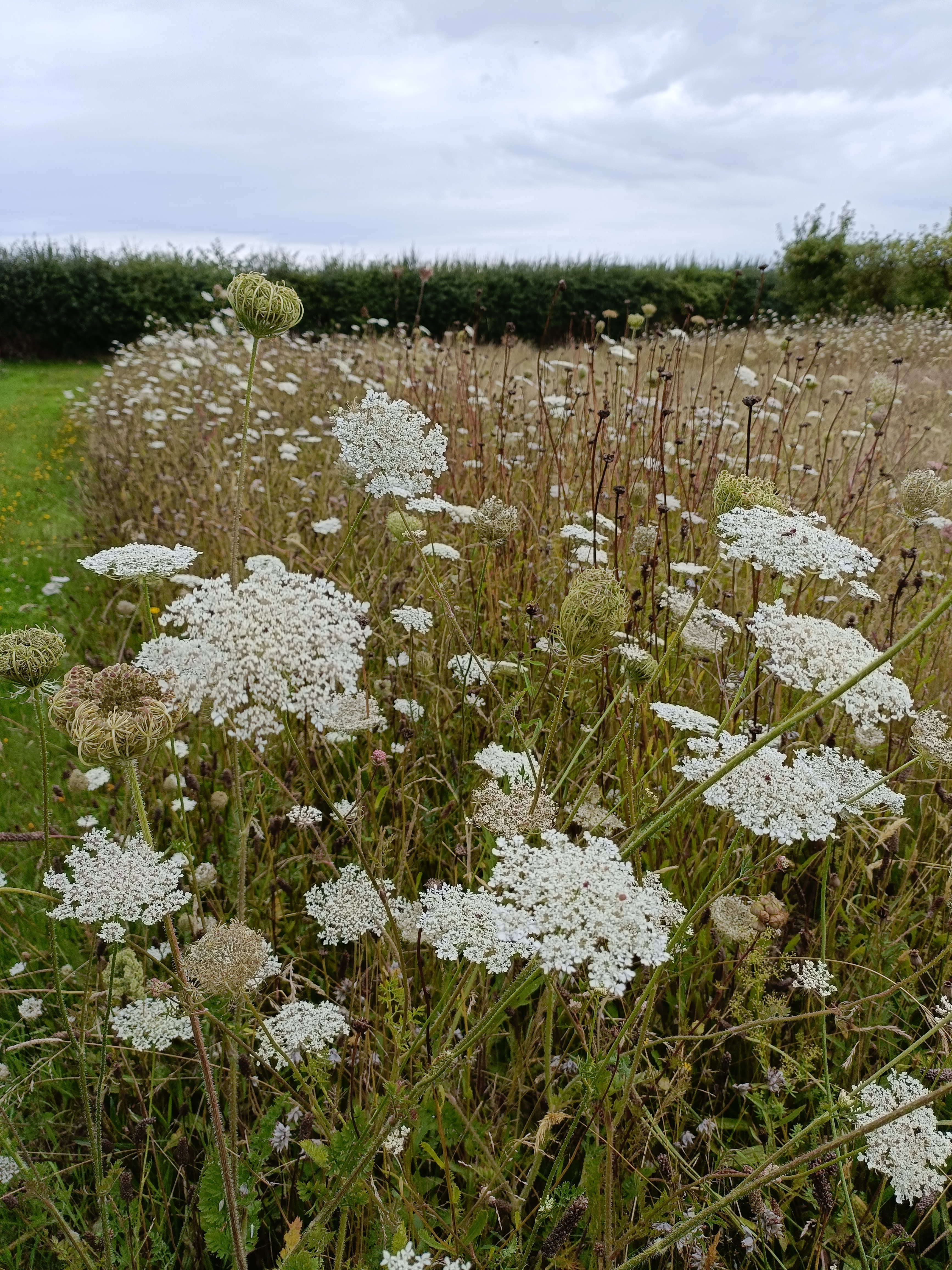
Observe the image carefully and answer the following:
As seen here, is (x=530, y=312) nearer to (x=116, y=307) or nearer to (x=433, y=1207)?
(x=116, y=307)

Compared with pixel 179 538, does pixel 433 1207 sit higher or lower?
lower

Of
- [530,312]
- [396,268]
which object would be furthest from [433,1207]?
[530,312]

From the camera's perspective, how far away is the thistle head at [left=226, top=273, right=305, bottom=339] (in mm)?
1618

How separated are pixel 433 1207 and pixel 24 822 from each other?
2.64 metres

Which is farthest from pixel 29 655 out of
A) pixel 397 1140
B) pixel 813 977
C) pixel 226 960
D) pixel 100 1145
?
pixel 813 977

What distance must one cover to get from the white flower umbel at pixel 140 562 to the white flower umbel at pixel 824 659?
121 centimetres

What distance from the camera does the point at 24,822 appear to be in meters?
3.42

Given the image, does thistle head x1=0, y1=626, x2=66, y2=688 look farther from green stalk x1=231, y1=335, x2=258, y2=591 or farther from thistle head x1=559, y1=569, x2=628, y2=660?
thistle head x1=559, y1=569, x2=628, y2=660

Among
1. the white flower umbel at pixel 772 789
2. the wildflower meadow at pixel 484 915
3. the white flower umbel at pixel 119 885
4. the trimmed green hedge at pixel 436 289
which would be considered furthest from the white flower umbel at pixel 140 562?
the trimmed green hedge at pixel 436 289

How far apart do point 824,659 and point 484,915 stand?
813mm

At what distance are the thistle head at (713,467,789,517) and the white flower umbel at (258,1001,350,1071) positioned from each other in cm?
150

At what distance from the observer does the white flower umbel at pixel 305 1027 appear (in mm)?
1567

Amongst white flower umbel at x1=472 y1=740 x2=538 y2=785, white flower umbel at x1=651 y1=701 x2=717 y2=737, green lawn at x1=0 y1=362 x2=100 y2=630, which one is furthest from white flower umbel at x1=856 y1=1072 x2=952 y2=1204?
green lawn at x1=0 y1=362 x2=100 y2=630

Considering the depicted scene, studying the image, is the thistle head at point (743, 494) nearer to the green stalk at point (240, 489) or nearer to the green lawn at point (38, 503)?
the green stalk at point (240, 489)
